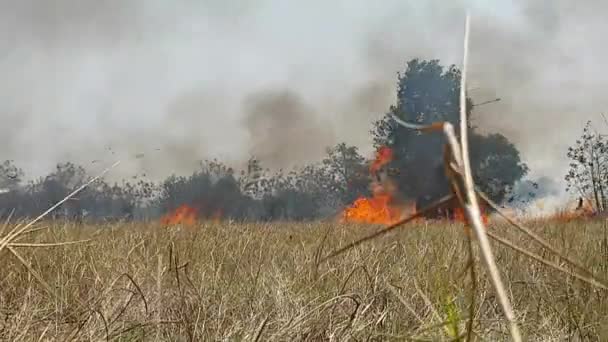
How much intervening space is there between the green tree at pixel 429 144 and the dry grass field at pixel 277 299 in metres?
24.7

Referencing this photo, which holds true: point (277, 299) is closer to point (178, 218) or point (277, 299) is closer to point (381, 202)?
point (178, 218)

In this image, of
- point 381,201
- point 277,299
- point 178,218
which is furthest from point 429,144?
point 277,299

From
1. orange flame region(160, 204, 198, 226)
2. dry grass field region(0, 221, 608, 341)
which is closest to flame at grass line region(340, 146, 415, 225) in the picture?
orange flame region(160, 204, 198, 226)

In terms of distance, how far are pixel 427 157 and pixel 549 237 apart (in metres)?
26.2

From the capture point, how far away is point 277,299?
97.0 inches

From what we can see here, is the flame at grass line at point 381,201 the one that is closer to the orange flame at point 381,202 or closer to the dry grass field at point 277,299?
the orange flame at point 381,202

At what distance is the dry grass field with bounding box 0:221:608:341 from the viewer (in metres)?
1.97

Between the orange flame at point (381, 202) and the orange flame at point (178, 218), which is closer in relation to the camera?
the orange flame at point (178, 218)

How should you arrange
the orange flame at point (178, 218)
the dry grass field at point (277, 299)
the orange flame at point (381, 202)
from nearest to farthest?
the dry grass field at point (277, 299) → the orange flame at point (178, 218) → the orange flame at point (381, 202)

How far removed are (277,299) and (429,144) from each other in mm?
28269

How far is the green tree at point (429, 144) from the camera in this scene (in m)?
29.4

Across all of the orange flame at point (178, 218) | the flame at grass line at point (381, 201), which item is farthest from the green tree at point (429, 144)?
the orange flame at point (178, 218)

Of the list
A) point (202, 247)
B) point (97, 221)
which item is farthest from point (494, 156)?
point (202, 247)

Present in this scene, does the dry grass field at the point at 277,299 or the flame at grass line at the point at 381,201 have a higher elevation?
the flame at grass line at the point at 381,201
